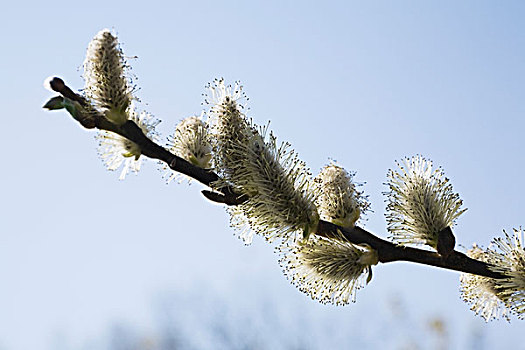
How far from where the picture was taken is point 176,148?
1.32m

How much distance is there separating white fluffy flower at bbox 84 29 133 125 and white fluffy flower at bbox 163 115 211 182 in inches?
5.7

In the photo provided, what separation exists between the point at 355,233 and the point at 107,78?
501mm

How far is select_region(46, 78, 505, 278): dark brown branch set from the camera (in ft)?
4.00

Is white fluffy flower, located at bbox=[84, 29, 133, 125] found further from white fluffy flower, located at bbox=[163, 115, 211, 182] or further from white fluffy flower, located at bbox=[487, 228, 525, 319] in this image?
white fluffy flower, located at bbox=[487, 228, 525, 319]

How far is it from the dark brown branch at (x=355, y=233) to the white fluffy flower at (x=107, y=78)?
30 millimetres

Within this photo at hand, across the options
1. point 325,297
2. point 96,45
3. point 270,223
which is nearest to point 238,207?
point 270,223

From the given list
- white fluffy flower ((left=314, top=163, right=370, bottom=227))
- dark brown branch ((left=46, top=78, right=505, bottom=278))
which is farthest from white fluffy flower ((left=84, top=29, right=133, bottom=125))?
white fluffy flower ((left=314, top=163, right=370, bottom=227))

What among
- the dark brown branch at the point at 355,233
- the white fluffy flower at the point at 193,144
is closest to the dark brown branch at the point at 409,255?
the dark brown branch at the point at 355,233

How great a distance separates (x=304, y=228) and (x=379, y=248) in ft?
0.49

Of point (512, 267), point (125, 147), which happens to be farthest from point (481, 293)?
point (125, 147)

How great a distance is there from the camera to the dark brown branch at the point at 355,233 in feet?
4.00

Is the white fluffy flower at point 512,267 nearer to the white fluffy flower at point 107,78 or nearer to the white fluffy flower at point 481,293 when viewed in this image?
the white fluffy flower at point 481,293

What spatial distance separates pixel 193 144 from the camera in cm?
130

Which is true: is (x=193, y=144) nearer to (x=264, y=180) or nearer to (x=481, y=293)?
(x=264, y=180)
